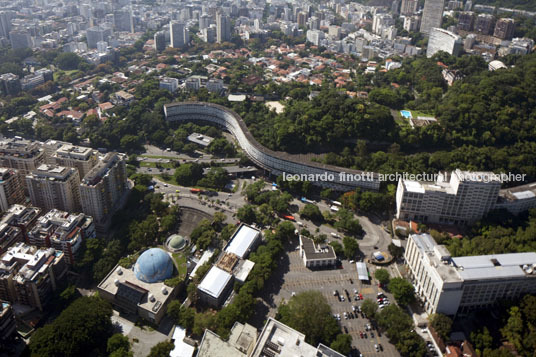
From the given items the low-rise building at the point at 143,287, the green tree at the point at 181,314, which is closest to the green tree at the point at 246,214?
the low-rise building at the point at 143,287

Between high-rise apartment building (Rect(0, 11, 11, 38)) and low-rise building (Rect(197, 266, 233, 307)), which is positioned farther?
high-rise apartment building (Rect(0, 11, 11, 38))

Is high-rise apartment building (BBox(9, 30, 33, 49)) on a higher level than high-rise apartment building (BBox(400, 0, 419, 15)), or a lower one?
lower

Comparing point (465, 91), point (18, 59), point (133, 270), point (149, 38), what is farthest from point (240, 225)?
point (149, 38)

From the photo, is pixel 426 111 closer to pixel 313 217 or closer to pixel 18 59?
pixel 313 217

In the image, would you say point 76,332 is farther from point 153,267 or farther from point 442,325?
point 442,325

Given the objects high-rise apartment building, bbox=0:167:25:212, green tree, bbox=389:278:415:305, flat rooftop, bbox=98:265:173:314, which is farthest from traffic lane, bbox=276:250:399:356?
high-rise apartment building, bbox=0:167:25:212

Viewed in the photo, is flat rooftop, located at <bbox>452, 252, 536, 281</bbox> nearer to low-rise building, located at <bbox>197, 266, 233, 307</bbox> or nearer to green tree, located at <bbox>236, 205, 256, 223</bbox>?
low-rise building, located at <bbox>197, 266, 233, 307</bbox>

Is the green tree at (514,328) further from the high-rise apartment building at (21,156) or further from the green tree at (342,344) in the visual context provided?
the high-rise apartment building at (21,156)
